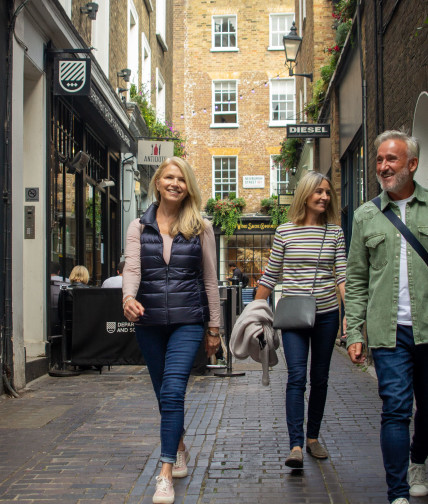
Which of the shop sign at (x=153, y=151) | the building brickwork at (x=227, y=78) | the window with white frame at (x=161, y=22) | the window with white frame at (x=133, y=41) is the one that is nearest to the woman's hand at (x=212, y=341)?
the shop sign at (x=153, y=151)

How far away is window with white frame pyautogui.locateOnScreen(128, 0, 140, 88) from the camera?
17.3 metres

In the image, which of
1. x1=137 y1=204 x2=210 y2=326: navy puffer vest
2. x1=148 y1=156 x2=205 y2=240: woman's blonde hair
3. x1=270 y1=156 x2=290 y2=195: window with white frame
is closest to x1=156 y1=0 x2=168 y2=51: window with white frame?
x1=270 y1=156 x2=290 y2=195: window with white frame

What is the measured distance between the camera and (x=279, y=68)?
31656 millimetres

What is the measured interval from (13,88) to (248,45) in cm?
2548

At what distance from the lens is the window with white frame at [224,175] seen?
3162 centimetres

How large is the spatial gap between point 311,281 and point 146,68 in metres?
16.3

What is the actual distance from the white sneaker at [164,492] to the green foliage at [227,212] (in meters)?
26.4

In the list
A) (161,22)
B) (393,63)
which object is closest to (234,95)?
(161,22)

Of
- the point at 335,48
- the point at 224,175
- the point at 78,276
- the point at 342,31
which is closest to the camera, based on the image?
the point at 78,276

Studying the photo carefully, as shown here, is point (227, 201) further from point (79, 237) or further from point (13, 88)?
point (13, 88)

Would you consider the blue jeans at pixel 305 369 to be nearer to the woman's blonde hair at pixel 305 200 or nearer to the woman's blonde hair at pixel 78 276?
the woman's blonde hair at pixel 305 200

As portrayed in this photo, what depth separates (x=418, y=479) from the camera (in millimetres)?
3939

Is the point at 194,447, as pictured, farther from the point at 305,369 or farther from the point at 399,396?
the point at 399,396

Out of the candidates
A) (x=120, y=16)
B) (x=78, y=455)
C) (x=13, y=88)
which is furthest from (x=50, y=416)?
(x=120, y=16)
